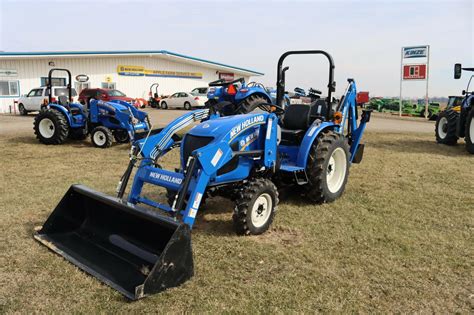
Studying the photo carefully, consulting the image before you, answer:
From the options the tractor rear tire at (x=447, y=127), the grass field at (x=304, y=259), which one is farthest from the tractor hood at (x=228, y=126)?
the tractor rear tire at (x=447, y=127)

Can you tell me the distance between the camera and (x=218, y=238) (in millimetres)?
4234

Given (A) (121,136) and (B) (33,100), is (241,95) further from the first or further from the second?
(B) (33,100)

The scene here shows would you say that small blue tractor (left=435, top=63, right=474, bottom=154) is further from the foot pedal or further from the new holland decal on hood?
the new holland decal on hood

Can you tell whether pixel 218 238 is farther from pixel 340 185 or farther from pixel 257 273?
pixel 340 185

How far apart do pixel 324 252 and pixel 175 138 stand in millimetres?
2368

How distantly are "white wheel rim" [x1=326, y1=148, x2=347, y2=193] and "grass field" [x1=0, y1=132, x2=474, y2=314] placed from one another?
24 cm

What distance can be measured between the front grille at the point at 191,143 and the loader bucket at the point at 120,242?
0.95 m

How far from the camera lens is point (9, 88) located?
24.8 m

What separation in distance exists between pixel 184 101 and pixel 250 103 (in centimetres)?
1915

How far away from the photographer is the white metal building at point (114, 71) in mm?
24844

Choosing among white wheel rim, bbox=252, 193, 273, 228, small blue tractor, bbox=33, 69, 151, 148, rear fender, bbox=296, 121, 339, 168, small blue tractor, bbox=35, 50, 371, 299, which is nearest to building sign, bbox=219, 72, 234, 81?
small blue tractor, bbox=33, 69, 151, 148

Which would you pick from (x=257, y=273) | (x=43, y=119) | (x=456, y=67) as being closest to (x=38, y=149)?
(x=43, y=119)

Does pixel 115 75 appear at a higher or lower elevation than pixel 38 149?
higher

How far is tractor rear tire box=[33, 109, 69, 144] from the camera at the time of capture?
10.7m
